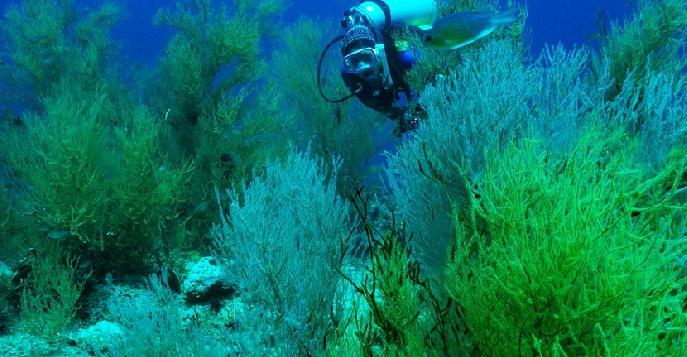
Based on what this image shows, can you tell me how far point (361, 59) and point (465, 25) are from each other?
1.85 metres

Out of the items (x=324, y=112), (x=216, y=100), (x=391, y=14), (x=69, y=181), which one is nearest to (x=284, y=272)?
(x=69, y=181)

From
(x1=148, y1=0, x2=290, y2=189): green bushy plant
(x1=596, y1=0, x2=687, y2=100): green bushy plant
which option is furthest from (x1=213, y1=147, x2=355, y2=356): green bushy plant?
(x1=596, y1=0, x2=687, y2=100): green bushy plant

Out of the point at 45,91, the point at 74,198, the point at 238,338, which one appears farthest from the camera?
the point at 45,91

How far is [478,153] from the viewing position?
365 centimetres

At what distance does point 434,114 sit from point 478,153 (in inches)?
19.9

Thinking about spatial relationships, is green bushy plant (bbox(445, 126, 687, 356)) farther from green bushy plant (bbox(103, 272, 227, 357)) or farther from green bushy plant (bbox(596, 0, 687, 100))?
green bushy plant (bbox(596, 0, 687, 100))

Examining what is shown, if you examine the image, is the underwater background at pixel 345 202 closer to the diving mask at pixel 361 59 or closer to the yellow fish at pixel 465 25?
the yellow fish at pixel 465 25

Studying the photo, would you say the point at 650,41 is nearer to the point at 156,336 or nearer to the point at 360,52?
the point at 360,52

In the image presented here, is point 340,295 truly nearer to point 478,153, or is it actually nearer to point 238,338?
point 238,338

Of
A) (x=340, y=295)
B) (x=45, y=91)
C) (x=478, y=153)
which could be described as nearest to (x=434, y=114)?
(x=478, y=153)

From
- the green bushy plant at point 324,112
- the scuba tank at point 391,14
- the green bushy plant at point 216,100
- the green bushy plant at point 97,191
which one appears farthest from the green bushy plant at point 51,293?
the green bushy plant at point 324,112

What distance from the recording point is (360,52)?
213 inches

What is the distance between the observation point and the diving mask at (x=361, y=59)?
17.8 feet

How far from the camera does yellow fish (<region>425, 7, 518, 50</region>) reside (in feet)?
12.1
